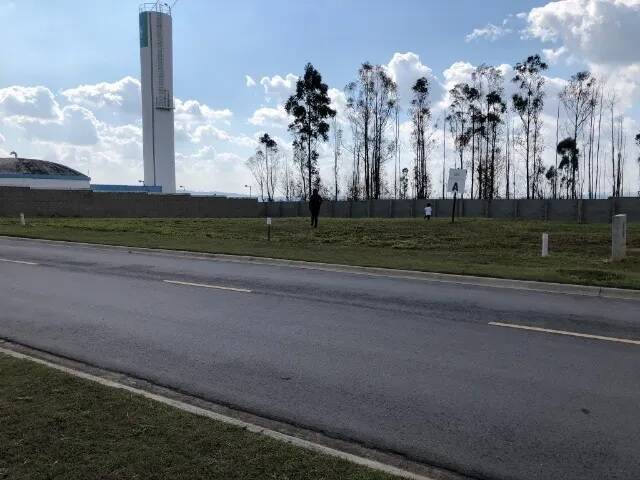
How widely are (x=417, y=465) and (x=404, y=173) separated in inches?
2689

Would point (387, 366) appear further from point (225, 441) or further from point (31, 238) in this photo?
point (31, 238)

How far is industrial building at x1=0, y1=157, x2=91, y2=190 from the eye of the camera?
7344 centimetres

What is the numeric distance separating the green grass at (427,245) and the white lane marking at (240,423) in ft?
32.3

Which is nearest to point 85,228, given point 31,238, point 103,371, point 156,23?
point 31,238

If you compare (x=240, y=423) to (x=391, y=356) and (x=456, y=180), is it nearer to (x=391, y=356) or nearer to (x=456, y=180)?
(x=391, y=356)

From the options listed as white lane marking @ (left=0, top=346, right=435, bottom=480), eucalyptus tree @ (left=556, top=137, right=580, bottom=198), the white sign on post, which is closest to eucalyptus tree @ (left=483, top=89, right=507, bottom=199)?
eucalyptus tree @ (left=556, top=137, right=580, bottom=198)

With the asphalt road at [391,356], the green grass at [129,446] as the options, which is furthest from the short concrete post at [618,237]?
the green grass at [129,446]

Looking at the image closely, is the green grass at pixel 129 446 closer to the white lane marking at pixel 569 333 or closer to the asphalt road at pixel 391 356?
the asphalt road at pixel 391 356

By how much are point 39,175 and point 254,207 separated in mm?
34446

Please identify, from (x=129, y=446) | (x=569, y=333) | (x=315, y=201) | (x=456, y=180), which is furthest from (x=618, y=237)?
(x=129, y=446)

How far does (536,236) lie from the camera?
84.5 feet

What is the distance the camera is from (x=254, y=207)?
Answer: 6228 centimetres

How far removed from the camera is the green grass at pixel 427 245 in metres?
14.6

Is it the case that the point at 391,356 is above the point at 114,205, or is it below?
below
